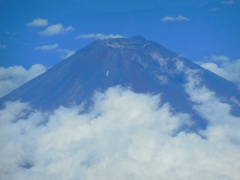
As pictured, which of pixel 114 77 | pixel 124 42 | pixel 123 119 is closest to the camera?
pixel 123 119

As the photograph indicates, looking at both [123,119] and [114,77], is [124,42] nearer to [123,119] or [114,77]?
[114,77]

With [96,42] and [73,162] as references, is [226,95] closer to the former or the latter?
[96,42]

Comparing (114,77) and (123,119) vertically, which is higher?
(114,77)

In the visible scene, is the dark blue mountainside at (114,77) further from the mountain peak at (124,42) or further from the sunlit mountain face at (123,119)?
the sunlit mountain face at (123,119)

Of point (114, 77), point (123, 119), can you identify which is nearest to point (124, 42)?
point (114, 77)

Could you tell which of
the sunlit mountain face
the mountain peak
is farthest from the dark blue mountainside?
the sunlit mountain face

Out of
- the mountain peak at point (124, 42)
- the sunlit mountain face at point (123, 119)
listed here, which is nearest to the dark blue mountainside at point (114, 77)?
Answer: the mountain peak at point (124, 42)

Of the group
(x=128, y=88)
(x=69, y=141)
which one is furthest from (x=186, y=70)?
(x=69, y=141)

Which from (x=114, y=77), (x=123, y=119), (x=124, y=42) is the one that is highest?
(x=124, y=42)
